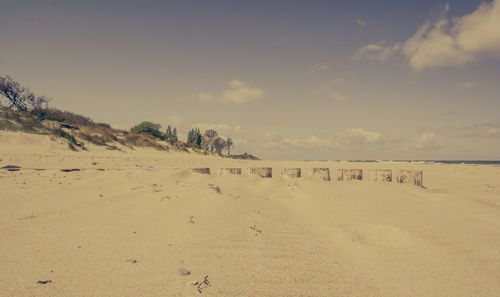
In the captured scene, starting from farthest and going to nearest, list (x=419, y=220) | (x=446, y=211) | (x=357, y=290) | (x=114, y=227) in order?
(x=446, y=211) < (x=419, y=220) < (x=114, y=227) < (x=357, y=290)

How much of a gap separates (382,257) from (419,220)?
2036 mm

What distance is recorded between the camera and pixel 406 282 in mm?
2455

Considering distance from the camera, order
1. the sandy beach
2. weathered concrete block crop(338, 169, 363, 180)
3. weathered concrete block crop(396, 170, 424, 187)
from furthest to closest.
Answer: weathered concrete block crop(396, 170, 424, 187) → weathered concrete block crop(338, 169, 363, 180) → the sandy beach

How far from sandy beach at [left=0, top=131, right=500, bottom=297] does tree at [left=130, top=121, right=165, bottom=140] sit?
74.5 ft

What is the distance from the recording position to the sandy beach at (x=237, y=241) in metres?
2.25

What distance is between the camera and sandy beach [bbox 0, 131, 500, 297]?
2.25m

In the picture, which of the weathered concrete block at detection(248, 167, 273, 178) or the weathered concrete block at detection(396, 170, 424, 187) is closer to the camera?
the weathered concrete block at detection(396, 170, 424, 187)

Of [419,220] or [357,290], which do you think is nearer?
[357,290]

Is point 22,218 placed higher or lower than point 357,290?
higher

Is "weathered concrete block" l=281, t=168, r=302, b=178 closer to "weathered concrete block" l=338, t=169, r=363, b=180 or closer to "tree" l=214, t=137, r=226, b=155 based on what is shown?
"weathered concrete block" l=338, t=169, r=363, b=180

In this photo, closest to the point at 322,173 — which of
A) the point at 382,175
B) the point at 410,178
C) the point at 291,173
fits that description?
the point at 291,173

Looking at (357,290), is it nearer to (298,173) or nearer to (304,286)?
(304,286)

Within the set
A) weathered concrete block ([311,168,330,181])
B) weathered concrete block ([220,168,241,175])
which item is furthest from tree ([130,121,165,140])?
weathered concrete block ([311,168,330,181])

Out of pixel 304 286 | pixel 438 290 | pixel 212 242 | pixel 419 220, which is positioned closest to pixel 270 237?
pixel 212 242
